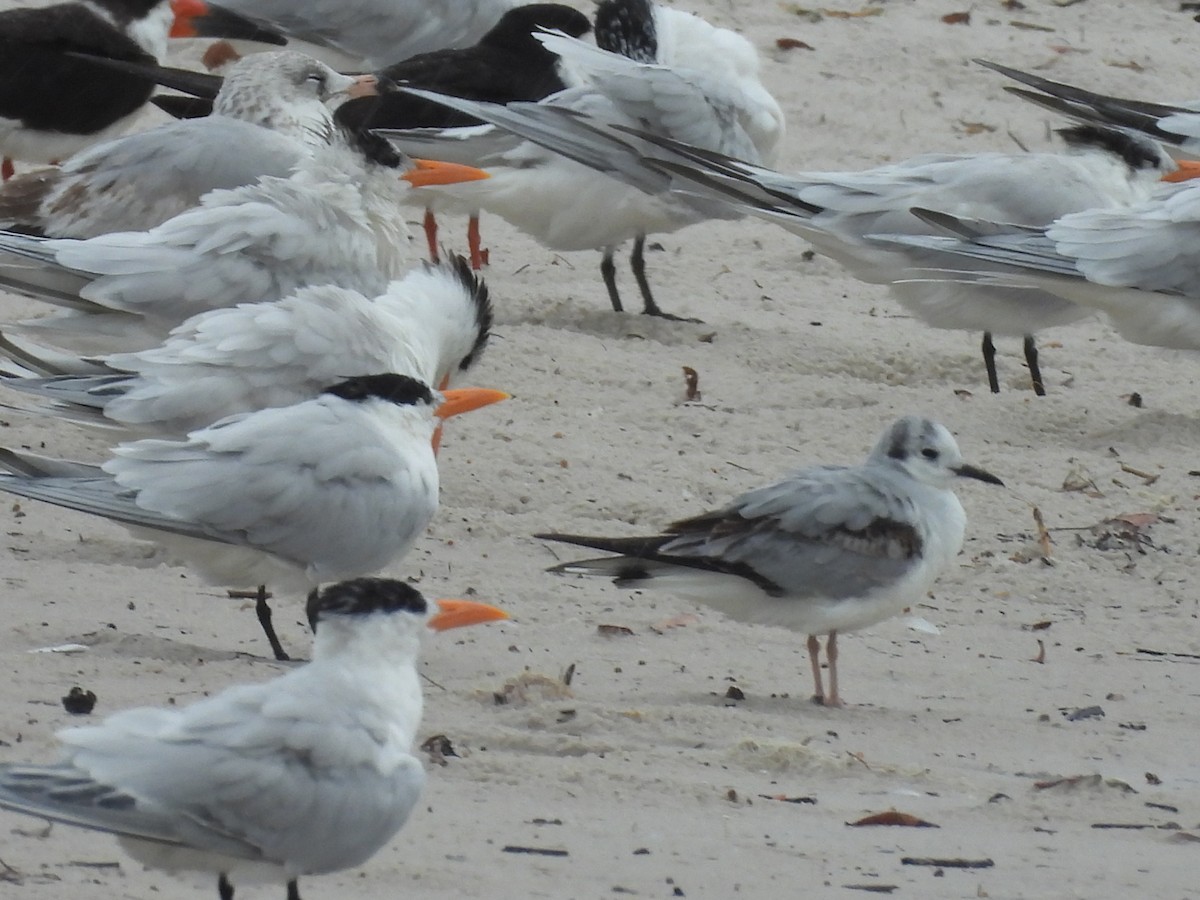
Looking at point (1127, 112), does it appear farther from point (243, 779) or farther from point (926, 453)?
point (243, 779)

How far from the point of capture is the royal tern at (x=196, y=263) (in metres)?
5.11

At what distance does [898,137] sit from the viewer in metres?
8.49

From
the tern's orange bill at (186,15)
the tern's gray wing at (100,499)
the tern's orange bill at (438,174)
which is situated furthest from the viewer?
the tern's orange bill at (186,15)

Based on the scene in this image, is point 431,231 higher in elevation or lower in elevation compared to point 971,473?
lower

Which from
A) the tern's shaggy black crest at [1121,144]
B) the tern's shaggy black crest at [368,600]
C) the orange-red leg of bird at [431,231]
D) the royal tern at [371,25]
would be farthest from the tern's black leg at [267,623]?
the royal tern at [371,25]

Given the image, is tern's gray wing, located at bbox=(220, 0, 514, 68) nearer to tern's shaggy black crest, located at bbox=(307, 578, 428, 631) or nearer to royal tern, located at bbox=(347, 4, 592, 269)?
royal tern, located at bbox=(347, 4, 592, 269)

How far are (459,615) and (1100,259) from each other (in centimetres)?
343

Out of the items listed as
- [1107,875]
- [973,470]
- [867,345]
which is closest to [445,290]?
[973,470]

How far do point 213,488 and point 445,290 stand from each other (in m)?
1.37

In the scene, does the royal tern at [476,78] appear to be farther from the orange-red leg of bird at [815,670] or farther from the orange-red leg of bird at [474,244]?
the orange-red leg of bird at [815,670]

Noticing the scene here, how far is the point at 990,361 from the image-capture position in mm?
6543

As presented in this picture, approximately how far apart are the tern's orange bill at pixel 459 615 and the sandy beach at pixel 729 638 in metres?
0.31

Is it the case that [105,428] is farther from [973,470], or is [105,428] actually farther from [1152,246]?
[1152,246]

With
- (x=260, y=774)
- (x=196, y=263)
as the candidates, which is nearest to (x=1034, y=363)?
(x=196, y=263)
